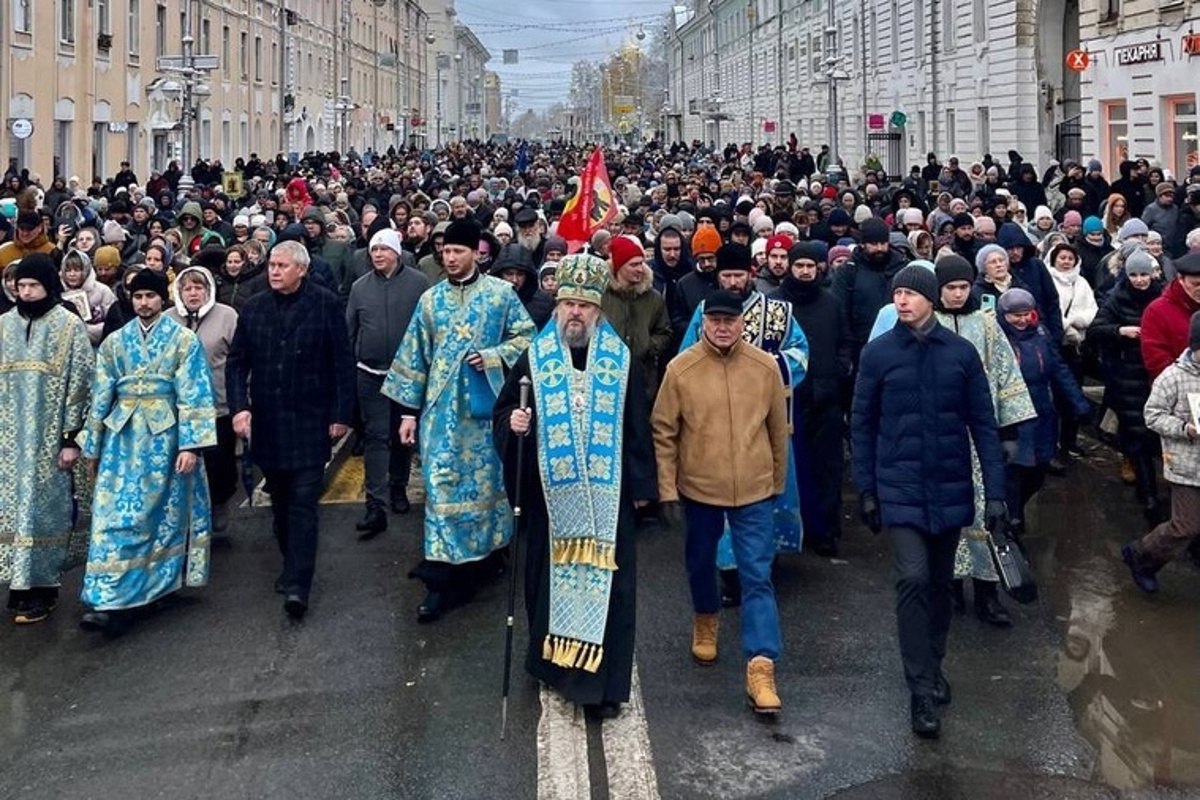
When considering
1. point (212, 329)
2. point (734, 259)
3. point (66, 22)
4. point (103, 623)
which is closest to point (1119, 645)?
point (734, 259)

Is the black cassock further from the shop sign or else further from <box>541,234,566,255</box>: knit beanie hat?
the shop sign

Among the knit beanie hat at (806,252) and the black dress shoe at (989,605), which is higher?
the knit beanie hat at (806,252)

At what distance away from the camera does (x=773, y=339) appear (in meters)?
7.56

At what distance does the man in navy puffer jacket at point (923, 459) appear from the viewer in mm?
5695

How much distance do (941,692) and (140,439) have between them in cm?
412

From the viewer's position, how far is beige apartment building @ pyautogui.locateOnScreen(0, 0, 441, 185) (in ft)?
100

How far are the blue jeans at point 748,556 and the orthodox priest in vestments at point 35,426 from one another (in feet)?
11.2

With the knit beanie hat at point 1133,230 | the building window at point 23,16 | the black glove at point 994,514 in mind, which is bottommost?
the black glove at point 994,514

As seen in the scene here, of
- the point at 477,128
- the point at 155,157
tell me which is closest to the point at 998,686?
the point at 155,157

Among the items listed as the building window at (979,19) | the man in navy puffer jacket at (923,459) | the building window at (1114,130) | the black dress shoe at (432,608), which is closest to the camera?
the man in navy puffer jacket at (923,459)

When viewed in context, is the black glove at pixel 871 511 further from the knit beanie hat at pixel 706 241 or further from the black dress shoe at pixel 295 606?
the knit beanie hat at pixel 706 241

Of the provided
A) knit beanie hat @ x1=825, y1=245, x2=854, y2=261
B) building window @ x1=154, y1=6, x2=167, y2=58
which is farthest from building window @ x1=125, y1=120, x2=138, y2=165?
knit beanie hat @ x1=825, y1=245, x2=854, y2=261

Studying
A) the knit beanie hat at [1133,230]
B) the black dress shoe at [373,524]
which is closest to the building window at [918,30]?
the knit beanie hat at [1133,230]

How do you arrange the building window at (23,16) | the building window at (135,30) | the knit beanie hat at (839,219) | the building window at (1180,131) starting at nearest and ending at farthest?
1. the knit beanie hat at (839,219)
2. the building window at (1180,131)
3. the building window at (23,16)
4. the building window at (135,30)
